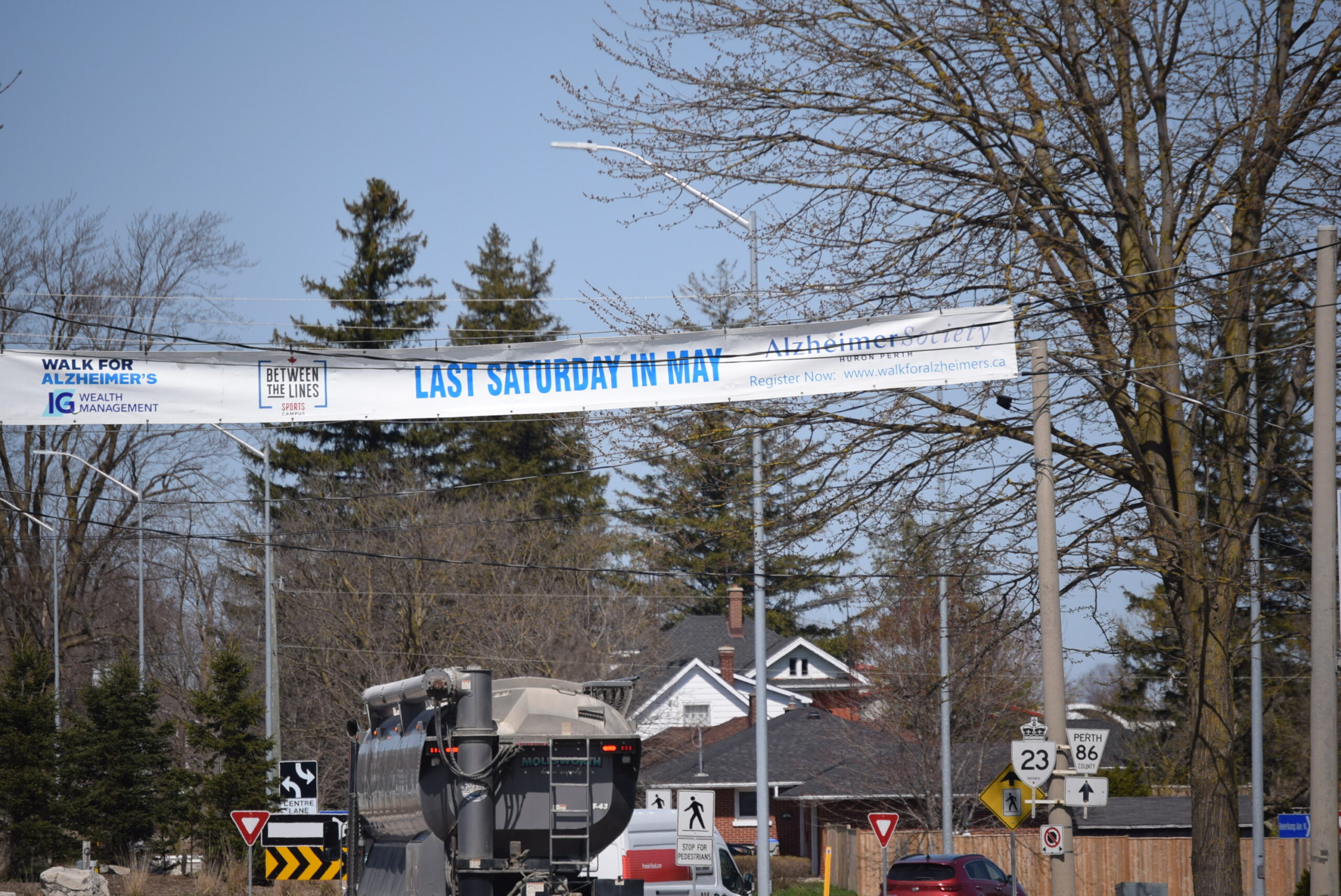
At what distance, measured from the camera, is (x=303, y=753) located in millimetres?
41125

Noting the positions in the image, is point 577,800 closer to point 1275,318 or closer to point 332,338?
point 1275,318

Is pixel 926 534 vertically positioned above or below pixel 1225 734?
above

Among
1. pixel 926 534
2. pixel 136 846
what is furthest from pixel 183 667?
pixel 926 534

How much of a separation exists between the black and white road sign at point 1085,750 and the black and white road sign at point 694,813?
4.65 m

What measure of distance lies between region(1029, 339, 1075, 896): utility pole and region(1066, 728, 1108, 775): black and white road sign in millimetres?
152

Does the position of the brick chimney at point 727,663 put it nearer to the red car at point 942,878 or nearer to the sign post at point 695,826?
the red car at point 942,878

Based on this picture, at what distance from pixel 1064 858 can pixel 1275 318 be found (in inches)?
253

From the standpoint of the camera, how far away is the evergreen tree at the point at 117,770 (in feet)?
93.2

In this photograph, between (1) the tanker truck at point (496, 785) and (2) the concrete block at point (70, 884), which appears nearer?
(1) the tanker truck at point (496, 785)

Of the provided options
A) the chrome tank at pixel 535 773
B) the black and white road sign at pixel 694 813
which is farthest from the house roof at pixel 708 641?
the chrome tank at pixel 535 773

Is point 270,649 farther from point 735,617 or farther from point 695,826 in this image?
point 735,617

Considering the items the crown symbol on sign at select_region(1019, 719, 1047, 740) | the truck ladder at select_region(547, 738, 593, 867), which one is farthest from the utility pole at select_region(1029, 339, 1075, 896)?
the truck ladder at select_region(547, 738, 593, 867)

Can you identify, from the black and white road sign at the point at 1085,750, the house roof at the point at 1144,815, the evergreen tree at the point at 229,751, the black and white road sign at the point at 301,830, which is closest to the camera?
the black and white road sign at the point at 1085,750

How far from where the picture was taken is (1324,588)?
42.6 ft
